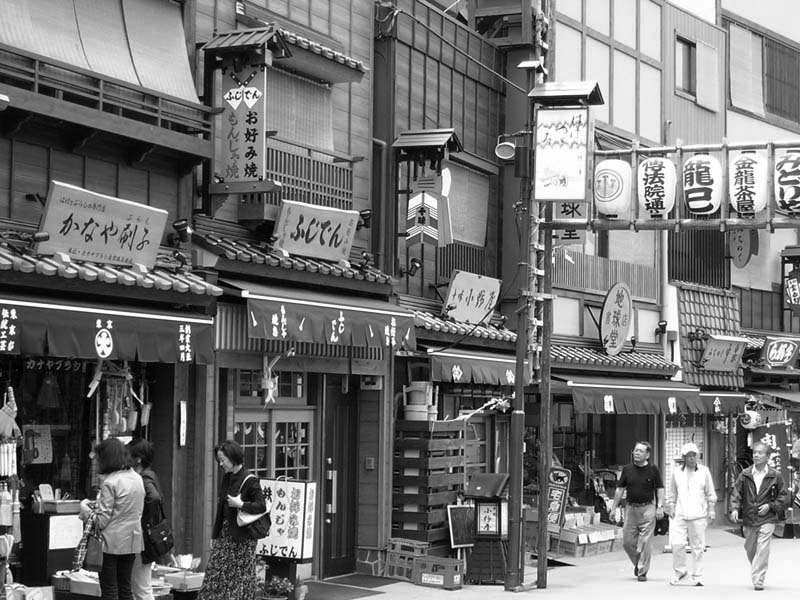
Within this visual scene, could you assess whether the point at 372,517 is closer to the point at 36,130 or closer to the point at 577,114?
the point at 577,114

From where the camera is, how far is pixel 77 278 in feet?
42.3

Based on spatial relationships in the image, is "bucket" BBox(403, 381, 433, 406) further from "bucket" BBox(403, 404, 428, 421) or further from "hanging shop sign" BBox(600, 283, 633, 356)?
"hanging shop sign" BBox(600, 283, 633, 356)

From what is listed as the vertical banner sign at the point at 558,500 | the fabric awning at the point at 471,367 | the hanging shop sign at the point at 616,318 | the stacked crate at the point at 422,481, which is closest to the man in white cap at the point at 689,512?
the vertical banner sign at the point at 558,500

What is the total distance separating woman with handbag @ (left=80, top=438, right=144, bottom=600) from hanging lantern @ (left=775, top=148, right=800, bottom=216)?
1181 centimetres

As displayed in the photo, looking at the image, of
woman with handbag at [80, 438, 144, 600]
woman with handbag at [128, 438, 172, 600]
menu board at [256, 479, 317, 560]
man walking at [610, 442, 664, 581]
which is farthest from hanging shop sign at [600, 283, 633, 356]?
woman with handbag at [80, 438, 144, 600]

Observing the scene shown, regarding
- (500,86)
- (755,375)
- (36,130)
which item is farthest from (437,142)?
(755,375)

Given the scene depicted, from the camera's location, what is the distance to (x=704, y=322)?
99.0ft

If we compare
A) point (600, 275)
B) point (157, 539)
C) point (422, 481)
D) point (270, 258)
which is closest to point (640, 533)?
point (422, 481)

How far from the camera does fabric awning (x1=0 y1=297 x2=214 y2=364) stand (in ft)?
39.7

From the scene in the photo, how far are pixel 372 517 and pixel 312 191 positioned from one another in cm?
479

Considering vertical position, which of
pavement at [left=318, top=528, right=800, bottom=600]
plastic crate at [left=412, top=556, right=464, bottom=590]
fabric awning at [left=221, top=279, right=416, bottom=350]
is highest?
fabric awning at [left=221, top=279, right=416, bottom=350]

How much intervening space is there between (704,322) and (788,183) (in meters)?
10.4

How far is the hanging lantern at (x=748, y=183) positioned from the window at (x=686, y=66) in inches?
390

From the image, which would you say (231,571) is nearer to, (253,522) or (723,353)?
(253,522)
